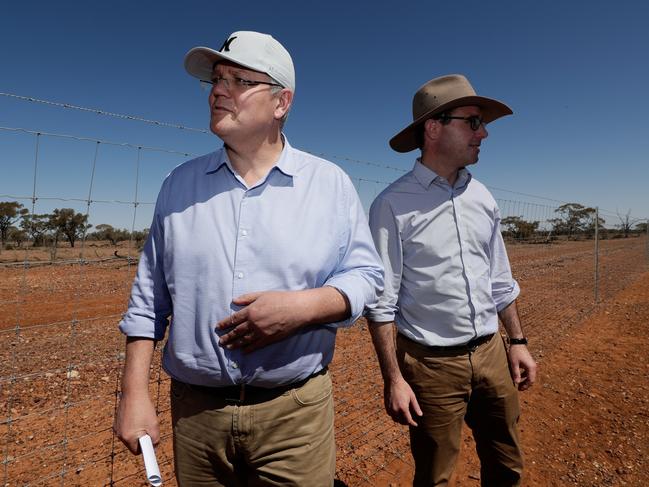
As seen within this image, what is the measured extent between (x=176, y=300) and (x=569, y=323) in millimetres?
7314

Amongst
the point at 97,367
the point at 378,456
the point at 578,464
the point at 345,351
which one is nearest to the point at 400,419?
the point at 378,456

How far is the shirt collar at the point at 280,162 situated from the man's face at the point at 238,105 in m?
0.06

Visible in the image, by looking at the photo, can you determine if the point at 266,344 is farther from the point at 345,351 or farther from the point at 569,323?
the point at 569,323

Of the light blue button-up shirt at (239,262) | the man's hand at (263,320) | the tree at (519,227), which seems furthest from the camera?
the tree at (519,227)

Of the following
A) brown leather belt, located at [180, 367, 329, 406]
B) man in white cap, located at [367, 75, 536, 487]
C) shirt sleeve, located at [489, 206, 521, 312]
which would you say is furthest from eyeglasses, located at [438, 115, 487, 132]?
brown leather belt, located at [180, 367, 329, 406]

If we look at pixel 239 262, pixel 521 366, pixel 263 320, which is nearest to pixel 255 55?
pixel 239 262

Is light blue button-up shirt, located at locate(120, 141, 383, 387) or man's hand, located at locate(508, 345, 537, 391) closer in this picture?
light blue button-up shirt, located at locate(120, 141, 383, 387)

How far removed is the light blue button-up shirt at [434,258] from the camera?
1875 mm

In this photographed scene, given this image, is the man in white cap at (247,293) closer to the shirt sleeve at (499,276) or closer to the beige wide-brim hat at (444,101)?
the beige wide-brim hat at (444,101)

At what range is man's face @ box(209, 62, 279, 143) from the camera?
1243 millimetres

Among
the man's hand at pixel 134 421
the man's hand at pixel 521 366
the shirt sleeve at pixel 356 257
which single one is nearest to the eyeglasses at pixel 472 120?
the shirt sleeve at pixel 356 257

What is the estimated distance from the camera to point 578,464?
293 centimetres

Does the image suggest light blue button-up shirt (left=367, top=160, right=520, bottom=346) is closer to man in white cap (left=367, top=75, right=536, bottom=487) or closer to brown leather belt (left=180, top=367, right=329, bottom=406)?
man in white cap (left=367, top=75, right=536, bottom=487)

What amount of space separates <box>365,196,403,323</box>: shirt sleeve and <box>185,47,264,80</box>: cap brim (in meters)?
0.94
